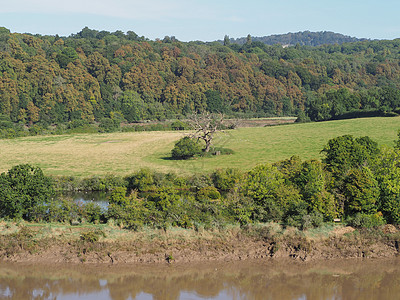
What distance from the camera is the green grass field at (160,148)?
5356 centimetres

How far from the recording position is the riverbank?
26.7m

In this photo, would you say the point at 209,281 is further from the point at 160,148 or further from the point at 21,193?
the point at 160,148

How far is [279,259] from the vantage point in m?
27.0

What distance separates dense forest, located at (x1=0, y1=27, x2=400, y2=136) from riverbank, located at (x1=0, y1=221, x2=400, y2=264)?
209ft

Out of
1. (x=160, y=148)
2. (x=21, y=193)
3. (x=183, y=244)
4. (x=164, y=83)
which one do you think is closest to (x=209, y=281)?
(x=183, y=244)

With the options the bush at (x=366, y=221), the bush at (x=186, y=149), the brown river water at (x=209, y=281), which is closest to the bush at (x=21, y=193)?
the brown river water at (x=209, y=281)

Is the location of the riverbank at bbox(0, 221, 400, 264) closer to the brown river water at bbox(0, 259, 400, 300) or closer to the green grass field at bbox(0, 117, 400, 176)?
the brown river water at bbox(0, 259, 400, 300)

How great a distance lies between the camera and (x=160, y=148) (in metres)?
66.0

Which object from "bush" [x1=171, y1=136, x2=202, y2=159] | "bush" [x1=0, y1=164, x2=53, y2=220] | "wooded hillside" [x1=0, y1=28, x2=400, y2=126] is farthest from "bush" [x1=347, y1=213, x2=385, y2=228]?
"wooded hillside" [x1=0, y1=28, x2=400, y2=126]

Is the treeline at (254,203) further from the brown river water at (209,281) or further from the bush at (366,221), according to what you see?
the brown river water at (209,281)

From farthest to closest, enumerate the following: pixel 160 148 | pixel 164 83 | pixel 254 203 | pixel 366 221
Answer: pixel 164 83 → pixel 160 148 → pixel 254 203 → pixel 366 221

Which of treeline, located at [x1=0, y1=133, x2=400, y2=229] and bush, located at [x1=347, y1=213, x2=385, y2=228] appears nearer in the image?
bush, located at [x1=347, y1=213, x2=385, y2=228]

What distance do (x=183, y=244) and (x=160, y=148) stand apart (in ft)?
128

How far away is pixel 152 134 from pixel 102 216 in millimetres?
51001
